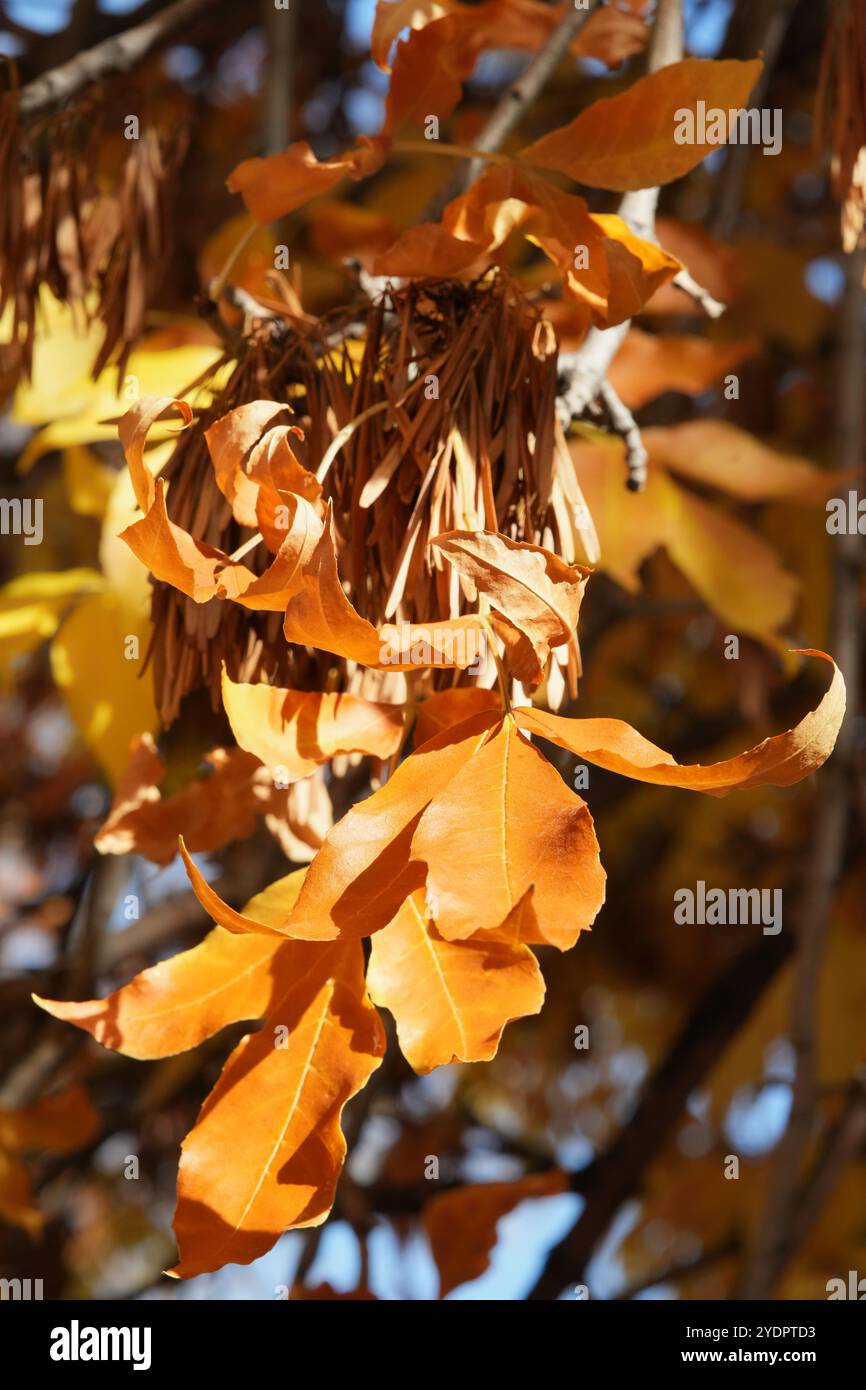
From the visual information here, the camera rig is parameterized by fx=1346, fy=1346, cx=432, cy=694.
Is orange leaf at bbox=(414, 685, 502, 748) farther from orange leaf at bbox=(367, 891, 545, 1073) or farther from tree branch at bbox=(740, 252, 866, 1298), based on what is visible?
tree branch at bbox=(740, 252, 866, 1298)

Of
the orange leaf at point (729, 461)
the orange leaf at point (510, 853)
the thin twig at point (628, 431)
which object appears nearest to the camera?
the orange leaf at point (510, 853)

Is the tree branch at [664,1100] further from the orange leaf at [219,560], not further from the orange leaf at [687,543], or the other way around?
the orange leaf at [219,560]

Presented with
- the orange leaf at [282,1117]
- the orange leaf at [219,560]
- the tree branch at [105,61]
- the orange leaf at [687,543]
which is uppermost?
the tree branch at [105,61]

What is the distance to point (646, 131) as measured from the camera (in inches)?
19.6

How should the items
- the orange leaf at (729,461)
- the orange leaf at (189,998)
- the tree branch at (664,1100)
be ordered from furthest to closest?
the tree branch at (664,1100) < the orange leaf at (729,461) < the orange leaf at (189,998)

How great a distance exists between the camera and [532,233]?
0.51 metres

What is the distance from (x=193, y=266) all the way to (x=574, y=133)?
90 cm

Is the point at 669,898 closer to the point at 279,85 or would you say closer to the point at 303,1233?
the point at 303,1233

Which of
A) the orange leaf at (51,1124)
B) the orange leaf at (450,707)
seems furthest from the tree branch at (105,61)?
the orange leaf at (51,1124)

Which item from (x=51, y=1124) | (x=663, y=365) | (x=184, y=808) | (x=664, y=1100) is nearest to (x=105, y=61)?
(x=663, y=365)

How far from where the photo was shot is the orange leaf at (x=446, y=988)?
39cm

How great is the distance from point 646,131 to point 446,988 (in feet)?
1.05

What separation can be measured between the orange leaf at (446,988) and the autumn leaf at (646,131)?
0.93ft

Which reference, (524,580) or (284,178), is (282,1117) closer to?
(524,580)
